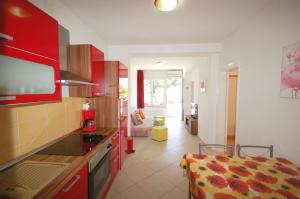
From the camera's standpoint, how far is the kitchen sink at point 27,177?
2.80ft

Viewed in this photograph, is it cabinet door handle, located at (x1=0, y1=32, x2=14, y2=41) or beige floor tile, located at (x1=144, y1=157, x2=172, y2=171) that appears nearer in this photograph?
cabinet door handle, located at (x1=0, y1=32, x2=14, y2=41)

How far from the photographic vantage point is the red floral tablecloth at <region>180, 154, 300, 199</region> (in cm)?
95

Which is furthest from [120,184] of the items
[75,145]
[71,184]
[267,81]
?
[267,81]

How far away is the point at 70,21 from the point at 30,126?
1533 mm

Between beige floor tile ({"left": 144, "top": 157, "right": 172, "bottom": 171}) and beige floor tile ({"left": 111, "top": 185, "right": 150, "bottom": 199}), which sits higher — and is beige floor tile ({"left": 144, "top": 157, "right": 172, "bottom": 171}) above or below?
above

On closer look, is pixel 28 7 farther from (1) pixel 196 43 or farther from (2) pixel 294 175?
(1) pixel 196 43

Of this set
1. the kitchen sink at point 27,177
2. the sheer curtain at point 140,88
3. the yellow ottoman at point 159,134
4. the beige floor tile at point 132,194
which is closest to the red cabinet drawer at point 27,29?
the kitchen sink at point 27,177

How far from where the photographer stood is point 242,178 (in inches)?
43.8

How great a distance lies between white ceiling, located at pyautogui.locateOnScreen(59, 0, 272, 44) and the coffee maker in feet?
4.89

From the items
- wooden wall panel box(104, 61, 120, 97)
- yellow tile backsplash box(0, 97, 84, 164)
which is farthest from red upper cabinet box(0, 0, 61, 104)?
wooden wall panel box(104, 61, 120, 97)

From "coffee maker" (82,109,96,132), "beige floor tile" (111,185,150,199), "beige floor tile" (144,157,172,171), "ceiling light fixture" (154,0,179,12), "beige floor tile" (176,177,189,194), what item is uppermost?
"ceiling light fixture" (154,0,179,12)

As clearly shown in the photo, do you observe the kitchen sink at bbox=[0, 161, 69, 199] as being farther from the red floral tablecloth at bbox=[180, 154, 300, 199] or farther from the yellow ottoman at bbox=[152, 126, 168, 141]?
the yellow ottoman at bbox=[152, 126, 168, 141]

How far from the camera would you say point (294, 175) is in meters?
1.16

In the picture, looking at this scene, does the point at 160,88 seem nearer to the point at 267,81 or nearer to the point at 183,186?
the point at 183,186
